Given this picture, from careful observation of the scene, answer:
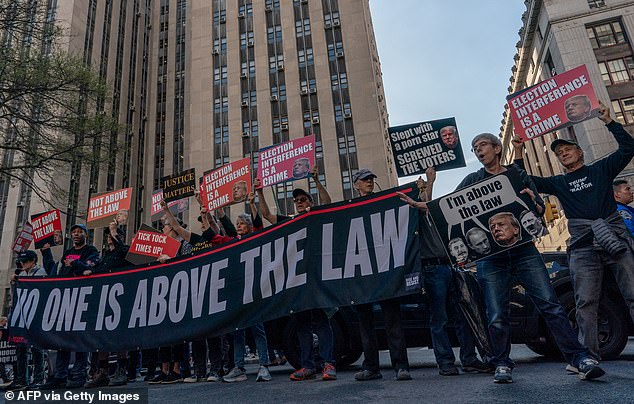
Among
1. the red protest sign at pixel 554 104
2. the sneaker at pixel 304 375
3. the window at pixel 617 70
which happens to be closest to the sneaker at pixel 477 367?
the sneaker at pixel 304 375

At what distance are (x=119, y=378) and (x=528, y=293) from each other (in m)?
5.48

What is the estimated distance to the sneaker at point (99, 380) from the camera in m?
5.52

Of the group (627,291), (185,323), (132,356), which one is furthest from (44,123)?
(627,291)

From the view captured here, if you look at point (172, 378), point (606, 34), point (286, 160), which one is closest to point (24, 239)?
point (172, 378)

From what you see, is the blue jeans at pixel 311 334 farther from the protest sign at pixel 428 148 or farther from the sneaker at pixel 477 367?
the protest sign at pixel 428 148

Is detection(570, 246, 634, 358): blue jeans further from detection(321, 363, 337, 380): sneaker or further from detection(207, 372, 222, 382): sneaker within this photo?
detection(207, 372, 222, 382): sneaker

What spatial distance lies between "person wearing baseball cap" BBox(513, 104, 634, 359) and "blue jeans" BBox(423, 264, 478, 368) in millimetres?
1098

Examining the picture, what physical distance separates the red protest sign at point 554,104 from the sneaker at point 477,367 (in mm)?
2881

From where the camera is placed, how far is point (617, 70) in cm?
2794

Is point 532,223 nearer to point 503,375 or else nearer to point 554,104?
point 503,375

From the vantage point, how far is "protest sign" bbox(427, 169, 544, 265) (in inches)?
146

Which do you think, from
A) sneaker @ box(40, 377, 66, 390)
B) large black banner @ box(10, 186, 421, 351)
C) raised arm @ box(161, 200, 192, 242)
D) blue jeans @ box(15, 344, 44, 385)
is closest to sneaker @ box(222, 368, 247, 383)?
large black banner @ box(10, 186, 421, 351)

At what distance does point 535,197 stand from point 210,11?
4813 cm

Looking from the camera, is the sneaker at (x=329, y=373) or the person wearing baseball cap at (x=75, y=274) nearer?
the sneaker at (x=329, y=373)
